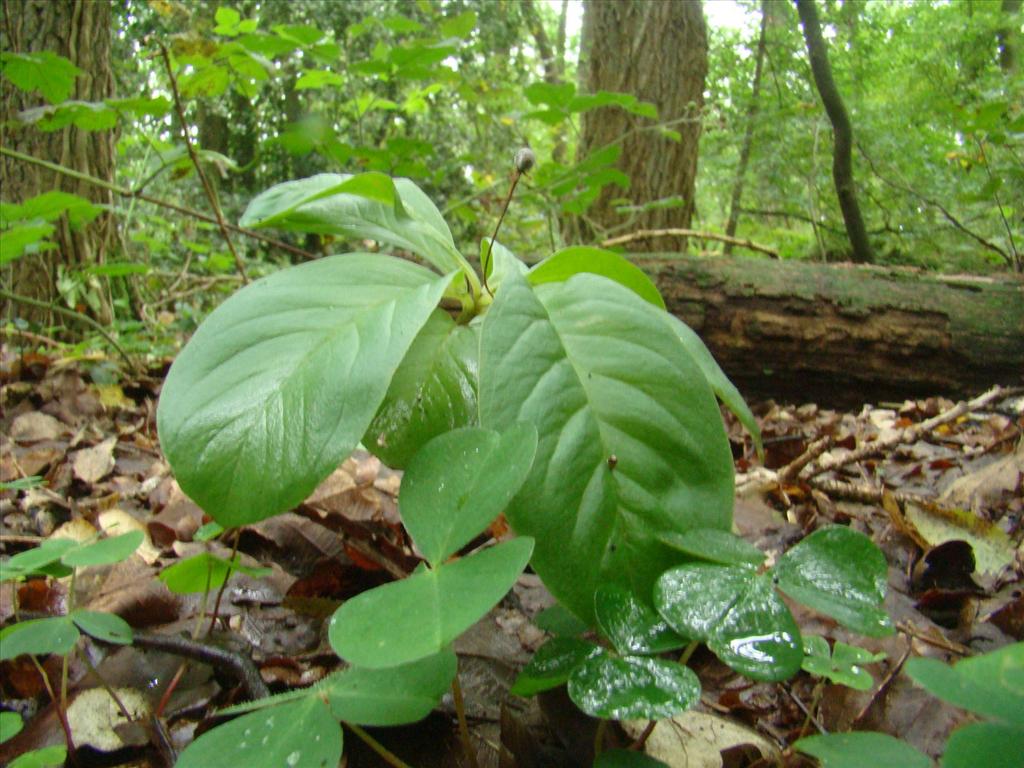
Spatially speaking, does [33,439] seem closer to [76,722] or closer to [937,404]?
[76,722]

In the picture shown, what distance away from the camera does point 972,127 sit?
267cm

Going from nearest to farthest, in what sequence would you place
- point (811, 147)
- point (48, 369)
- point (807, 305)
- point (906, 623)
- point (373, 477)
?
point (906, 623) < point (373, 477) < point (807, 305) < point (48, 369) < point (811, 147)

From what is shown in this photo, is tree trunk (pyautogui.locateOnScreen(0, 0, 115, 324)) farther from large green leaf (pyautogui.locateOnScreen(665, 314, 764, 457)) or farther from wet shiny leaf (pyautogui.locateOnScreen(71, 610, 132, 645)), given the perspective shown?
large green leaf (pyautogui.locateOnScreen(665, 314, 764, 457))

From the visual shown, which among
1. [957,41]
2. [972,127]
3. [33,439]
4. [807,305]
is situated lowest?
[33,439]

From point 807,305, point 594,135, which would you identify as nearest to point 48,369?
point 807,305

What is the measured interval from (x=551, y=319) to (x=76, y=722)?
2.18ft

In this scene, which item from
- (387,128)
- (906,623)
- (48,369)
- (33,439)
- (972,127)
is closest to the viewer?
(906,623)

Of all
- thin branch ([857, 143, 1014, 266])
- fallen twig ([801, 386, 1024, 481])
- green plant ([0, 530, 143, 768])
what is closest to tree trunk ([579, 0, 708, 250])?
thin branch ([857, 143, 1014, 266])

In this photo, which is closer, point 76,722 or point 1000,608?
point 76,722

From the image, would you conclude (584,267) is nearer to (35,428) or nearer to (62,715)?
(62,715)

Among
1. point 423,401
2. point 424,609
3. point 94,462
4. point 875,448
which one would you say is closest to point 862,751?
point 424,609

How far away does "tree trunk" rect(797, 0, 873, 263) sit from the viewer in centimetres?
357

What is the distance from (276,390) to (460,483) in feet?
0.61

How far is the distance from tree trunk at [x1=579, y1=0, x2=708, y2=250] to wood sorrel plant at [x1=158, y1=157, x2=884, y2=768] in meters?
3.31
